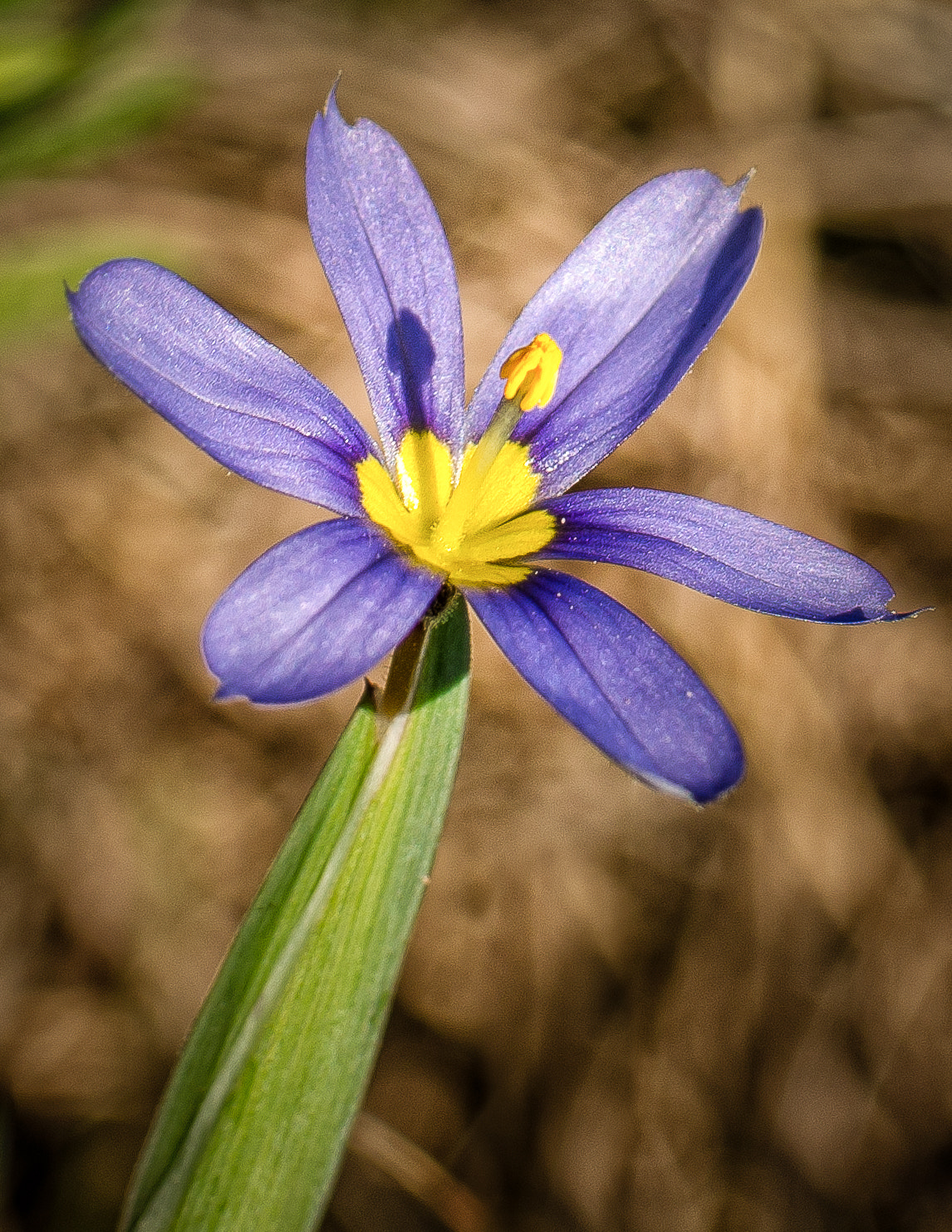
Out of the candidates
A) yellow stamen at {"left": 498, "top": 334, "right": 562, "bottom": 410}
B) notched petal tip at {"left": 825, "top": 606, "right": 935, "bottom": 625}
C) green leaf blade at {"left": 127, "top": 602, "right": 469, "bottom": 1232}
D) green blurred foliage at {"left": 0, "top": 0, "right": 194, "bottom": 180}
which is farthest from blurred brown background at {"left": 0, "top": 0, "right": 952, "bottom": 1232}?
notched petal tip at {"left": 825, "top": 606, "right": 935, "bottom": 625}

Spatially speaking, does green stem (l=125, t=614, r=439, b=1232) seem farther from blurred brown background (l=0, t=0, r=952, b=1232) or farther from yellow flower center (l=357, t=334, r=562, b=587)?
blurred brown background (l=0, t=0, r=952, b=1232)

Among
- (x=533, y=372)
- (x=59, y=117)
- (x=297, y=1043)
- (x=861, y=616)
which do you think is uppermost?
(x=59, y=117)

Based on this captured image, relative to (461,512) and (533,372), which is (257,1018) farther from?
(533,372)

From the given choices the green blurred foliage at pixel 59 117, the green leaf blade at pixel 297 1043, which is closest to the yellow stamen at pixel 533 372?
the green leaf blade at pixel 297 1043

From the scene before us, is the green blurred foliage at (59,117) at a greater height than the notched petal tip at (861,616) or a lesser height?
greater

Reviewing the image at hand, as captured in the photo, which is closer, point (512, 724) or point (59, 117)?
point (59, 117)

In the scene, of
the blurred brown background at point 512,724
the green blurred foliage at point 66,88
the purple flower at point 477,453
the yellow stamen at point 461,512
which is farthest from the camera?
the blurred brown background at point 512,724

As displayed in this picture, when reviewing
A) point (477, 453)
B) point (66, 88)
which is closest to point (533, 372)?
point (477, 453)

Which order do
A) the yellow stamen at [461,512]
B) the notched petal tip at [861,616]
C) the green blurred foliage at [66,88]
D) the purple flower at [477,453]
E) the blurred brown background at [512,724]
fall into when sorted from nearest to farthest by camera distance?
the purple flower at [477,453] < the notched petal tip at [861,616] < the yellow stamen at [461,512] < the green blurred foliage at [66,88] < the blurred brown background at [512,724]

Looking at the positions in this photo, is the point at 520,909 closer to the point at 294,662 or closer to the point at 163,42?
the point at 294,662

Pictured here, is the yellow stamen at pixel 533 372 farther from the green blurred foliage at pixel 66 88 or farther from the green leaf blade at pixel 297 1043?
the green blurred foliage at pixel 66 88
